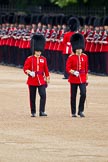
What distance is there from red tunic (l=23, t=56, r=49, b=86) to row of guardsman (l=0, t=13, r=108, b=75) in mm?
12094

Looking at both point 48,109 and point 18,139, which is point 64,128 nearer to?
point 18,139

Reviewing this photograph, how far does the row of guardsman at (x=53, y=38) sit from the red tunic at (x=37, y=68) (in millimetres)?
12094

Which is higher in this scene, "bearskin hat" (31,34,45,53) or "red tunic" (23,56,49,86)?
"bearskin hat" (31,34,45,53)

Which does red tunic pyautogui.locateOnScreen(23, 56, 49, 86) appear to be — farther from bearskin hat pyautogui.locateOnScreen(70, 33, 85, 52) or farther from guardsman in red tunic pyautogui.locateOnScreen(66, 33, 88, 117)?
bearskin hat pyautogui.locateOnScreen(70, 33, 85, 52)

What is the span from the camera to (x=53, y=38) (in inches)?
1469

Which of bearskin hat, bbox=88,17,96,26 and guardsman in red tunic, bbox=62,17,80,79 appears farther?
bearskin hat, bbox=88,17,96,26

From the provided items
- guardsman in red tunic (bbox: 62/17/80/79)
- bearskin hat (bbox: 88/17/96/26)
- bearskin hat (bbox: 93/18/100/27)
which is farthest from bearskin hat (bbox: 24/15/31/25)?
guardsman in red tunic (bbox: 62/17/80/79)

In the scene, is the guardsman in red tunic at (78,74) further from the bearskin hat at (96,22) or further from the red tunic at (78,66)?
Result: the bearskin hat at (96,22)

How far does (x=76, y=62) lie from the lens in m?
21.6

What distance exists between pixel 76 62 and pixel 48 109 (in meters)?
1.83

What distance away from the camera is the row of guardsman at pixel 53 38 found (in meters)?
35.2

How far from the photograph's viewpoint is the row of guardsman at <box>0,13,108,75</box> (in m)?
35.2

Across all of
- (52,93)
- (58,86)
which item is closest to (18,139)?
(52,93)

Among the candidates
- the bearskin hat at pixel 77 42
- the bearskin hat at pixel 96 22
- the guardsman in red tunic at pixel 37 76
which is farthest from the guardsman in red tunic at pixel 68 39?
the guardsman in red tunic at pixel 37 76
